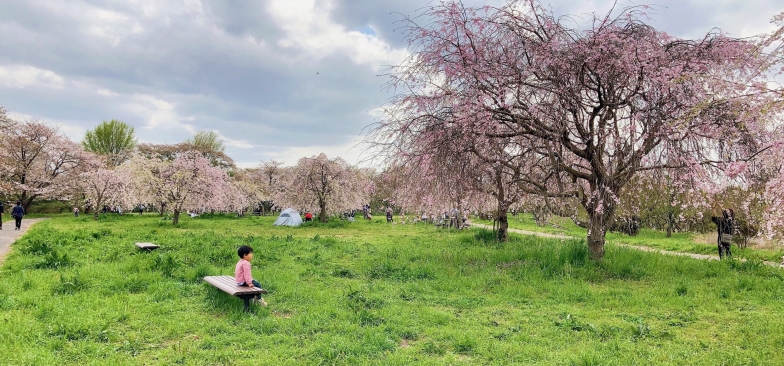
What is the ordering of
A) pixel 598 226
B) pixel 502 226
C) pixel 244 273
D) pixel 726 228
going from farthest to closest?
pixel 502 226, pixel 726 228, pixel 598 226, pixel 244 273

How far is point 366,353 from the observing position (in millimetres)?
4250

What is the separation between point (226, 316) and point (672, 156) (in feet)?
26.2

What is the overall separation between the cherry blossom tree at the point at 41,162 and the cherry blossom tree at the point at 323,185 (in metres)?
20.9

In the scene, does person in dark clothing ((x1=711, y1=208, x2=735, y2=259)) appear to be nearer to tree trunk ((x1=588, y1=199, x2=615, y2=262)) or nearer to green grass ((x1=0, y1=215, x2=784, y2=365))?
green grass ((x1=0, y1=215, x2=784, y2=365))

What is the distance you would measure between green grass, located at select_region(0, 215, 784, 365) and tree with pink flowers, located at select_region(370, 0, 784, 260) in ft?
6.70

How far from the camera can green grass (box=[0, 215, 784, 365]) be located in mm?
4266

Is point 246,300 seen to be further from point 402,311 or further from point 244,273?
point 402,311

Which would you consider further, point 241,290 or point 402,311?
point 402,311

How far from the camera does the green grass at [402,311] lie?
4.27 metres

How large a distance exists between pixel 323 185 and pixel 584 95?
67.9ft

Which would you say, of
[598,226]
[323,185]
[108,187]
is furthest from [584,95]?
[108,187]

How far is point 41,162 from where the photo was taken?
33.8 m

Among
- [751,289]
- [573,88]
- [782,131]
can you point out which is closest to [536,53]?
[573,88]

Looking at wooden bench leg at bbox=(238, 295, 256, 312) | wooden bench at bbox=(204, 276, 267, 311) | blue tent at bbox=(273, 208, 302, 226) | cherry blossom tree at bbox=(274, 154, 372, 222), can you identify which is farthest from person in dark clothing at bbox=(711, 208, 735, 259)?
blue tent at bbox=(273, 208, 302, 226)
